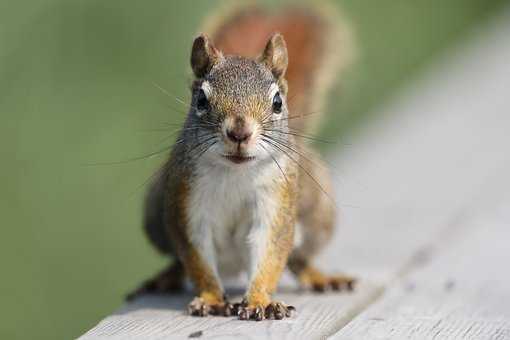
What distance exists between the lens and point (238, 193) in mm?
2730

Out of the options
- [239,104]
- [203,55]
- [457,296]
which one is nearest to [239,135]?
[239,104]

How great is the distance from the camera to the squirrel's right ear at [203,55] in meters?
2.75

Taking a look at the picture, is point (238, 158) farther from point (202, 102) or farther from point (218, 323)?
point (218, 323)

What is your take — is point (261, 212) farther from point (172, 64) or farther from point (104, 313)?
point (172, 64)

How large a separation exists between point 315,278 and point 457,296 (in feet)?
1.85

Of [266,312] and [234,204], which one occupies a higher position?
[234,204]

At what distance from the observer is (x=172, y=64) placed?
5402 mm

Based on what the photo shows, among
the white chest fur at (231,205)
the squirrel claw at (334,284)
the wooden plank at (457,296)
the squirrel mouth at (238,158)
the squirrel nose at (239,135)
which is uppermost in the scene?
the squirrel nose at (239,135)

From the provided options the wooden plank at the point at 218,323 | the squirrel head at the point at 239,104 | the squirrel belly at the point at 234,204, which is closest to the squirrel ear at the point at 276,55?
the squirrel head at the point at 239,104

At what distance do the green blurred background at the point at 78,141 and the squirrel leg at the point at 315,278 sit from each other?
36.1 inches

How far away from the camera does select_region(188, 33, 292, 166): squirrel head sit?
2.49 meters

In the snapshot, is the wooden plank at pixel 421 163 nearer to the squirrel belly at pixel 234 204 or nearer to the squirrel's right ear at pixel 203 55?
the squirrel belly at pixel 234 204

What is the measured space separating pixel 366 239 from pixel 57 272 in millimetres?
1775

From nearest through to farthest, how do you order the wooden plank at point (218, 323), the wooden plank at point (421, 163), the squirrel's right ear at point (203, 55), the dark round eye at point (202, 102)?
the wooden plank at point (218, 323) → the dark round eye at point (202, 102) → the squirrel's right ear at point (203, 55) → the wooden plank at point (421, 163)
